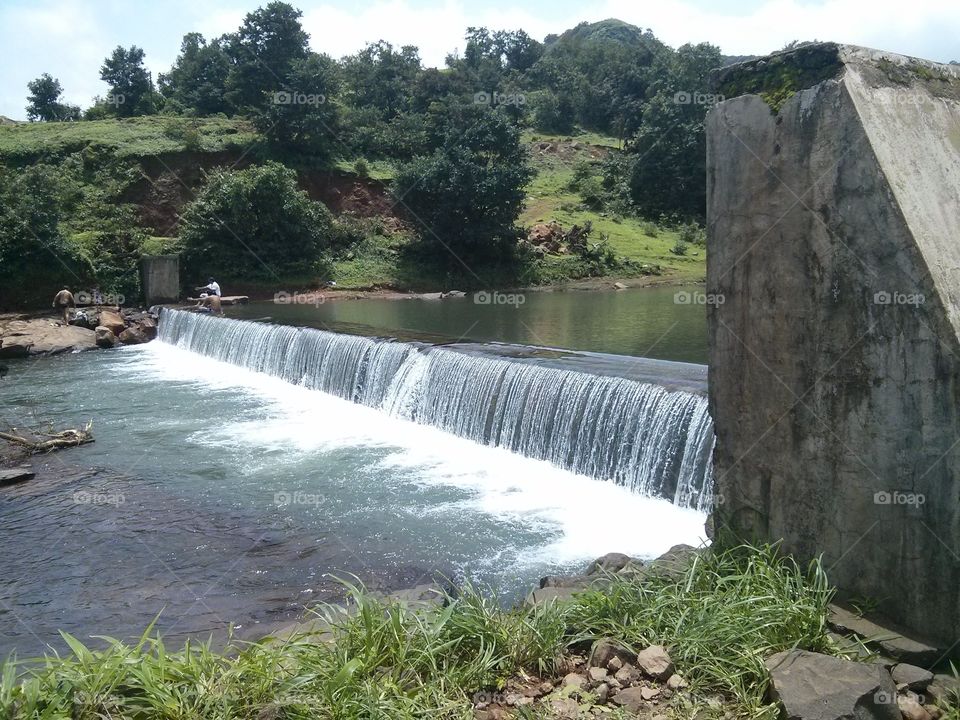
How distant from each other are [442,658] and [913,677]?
1948mm

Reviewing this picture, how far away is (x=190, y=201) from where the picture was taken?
3136 centimetres

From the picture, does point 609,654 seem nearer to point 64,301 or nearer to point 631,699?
point 631,699

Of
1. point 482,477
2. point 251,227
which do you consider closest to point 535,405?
point 482,477

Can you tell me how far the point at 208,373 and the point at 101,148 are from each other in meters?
18.5

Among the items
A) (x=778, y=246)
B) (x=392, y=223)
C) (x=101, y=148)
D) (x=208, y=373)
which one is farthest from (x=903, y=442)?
(x=101, y=148)

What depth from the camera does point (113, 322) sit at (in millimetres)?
21406

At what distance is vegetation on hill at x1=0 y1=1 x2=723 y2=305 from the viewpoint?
92.5 ft

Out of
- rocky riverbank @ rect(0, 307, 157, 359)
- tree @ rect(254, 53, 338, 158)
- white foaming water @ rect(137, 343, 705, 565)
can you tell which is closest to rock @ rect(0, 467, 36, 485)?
white foaming water @ rect(137, 343, 705, 565)

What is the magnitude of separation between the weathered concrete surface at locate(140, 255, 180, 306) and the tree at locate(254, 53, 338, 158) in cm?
1038

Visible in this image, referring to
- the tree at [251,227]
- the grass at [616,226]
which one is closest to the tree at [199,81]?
the tree at [251,227]

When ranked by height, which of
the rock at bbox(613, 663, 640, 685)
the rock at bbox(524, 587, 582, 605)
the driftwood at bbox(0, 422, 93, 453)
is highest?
the rock at bbox(613, 663, 640, 685)

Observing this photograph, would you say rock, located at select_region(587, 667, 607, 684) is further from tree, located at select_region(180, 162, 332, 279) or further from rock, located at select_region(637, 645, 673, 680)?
tree, located at select_region(180, 162, 332, 279)

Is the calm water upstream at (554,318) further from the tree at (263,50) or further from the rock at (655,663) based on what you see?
the tree at (263,50)

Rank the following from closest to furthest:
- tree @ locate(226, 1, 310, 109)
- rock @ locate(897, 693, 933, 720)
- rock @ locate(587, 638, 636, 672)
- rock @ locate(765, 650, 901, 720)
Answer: rock @ locate(765, 650, 901, 720), rock @ locate(897, 693, 933, 720), rock @ locate(587, 638, 636, 672), tree @ locate(226, 1, 310, 109)
